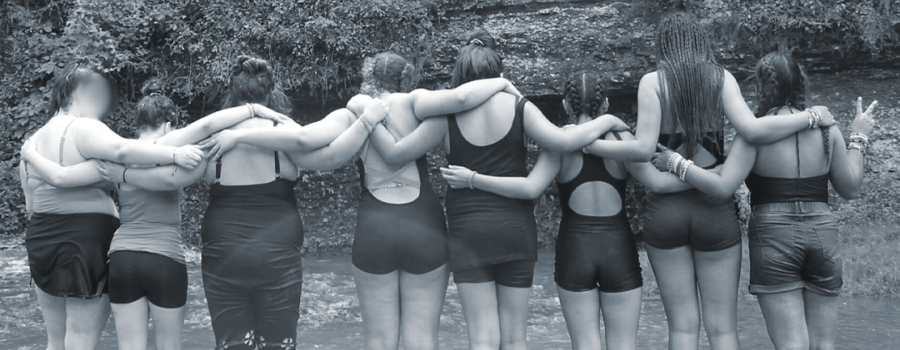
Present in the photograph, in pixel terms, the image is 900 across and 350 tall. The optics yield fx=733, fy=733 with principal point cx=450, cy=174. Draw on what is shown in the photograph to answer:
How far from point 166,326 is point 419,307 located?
108cm

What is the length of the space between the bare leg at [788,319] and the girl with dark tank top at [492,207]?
0.98 meters

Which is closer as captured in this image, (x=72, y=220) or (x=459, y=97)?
(x=459, y=97)

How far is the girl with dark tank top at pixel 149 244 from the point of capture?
10.1 feet

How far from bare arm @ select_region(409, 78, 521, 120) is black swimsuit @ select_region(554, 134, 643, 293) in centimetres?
50

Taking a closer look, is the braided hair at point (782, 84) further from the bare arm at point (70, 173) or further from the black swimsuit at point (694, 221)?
the bare arm at point (70, 173)

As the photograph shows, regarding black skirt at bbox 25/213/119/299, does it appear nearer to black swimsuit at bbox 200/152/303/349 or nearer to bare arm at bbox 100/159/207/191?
bare arm at bbox 100/159/207/191

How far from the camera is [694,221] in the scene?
318cm

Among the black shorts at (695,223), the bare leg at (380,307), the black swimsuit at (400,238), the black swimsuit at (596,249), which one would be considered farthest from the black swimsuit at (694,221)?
the bare leg at (380,307)

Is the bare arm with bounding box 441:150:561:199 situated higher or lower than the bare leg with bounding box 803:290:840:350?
higher

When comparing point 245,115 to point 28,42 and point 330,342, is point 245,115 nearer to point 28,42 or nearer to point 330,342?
point 330,342

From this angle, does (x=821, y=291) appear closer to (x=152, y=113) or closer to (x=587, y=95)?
(x=587, y=95)

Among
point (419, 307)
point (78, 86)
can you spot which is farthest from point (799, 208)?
point (78, 86)

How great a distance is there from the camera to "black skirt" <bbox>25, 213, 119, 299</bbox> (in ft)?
10.7

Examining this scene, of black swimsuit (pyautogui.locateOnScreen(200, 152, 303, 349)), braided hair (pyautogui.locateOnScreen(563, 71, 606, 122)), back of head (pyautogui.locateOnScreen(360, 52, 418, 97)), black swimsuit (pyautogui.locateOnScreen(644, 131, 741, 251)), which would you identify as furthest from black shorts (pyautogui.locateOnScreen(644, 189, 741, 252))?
black swimsuit (pyautogui.locateOnScreen(200, 152, 303, 349))
